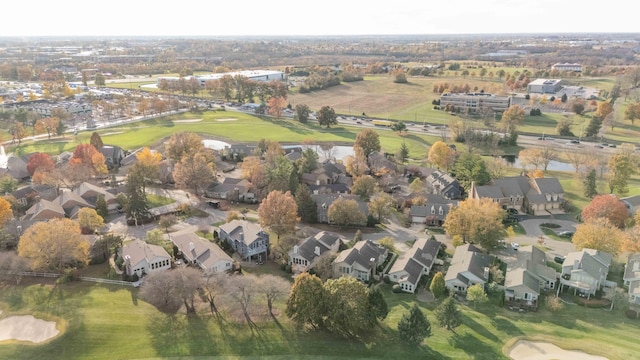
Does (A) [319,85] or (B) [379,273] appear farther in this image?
(A) [319,85]

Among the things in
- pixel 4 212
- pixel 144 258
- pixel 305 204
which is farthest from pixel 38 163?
pixel 305 204

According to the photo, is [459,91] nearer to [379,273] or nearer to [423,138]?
[423,138]

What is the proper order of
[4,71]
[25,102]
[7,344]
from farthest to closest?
[4,71], [25,102], [7,344]

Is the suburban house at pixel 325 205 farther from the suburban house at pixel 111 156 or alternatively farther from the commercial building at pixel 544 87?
the commercial building at pixel 544 87

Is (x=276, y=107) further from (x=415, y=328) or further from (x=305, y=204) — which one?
(x=415, y=328)

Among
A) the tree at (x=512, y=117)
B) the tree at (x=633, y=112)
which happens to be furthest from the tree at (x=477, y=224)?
the tree at (x=633, y=112)

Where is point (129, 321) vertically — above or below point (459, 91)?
below

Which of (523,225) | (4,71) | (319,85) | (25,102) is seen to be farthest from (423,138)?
(4,71)
